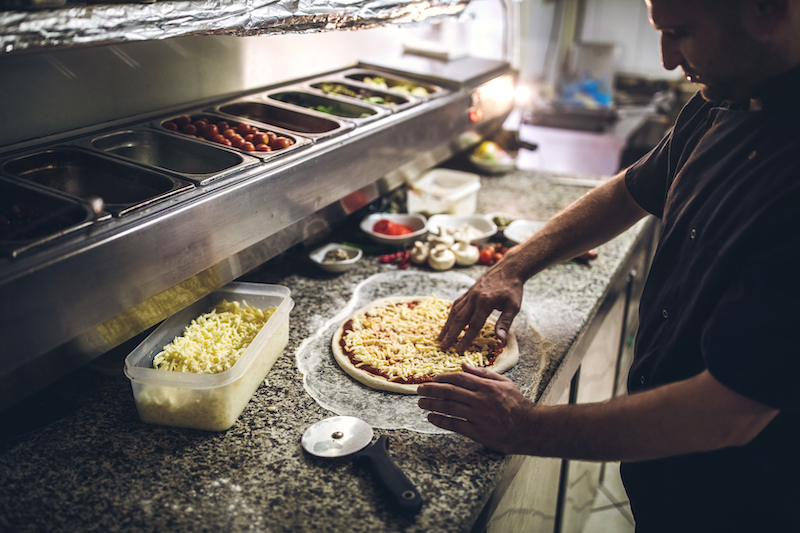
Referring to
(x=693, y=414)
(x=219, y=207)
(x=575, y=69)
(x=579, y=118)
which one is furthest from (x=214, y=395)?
(x=575, y=69)

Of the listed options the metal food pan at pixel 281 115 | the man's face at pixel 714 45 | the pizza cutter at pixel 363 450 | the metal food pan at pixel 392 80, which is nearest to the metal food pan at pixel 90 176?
the metal food pan at pixel 281 115

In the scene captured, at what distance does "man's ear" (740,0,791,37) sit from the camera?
0.95 metres

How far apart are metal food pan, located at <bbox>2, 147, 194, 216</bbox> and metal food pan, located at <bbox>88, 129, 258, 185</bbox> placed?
0.09 metres

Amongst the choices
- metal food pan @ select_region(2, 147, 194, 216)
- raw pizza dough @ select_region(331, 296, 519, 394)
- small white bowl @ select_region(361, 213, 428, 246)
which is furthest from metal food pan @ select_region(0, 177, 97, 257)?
small white bowl @ select_region(361, 213, 428, 246)

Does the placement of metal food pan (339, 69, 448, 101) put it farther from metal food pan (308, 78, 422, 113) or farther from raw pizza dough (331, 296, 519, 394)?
raw pizza dough (331, 296, 519, 394)

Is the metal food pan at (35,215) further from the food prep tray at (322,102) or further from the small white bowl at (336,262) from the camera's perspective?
the food prep tray at (322,102)

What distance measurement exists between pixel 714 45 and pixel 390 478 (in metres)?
1.05

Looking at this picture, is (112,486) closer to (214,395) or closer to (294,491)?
(214,395)

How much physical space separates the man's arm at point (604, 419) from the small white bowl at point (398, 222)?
3.28 ft

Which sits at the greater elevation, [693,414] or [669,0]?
[669,0]

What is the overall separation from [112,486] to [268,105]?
4.74 feet

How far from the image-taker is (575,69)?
6.19 m

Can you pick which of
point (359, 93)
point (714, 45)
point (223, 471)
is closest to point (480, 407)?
point (223, 471)

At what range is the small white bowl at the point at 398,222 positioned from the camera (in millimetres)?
2211
